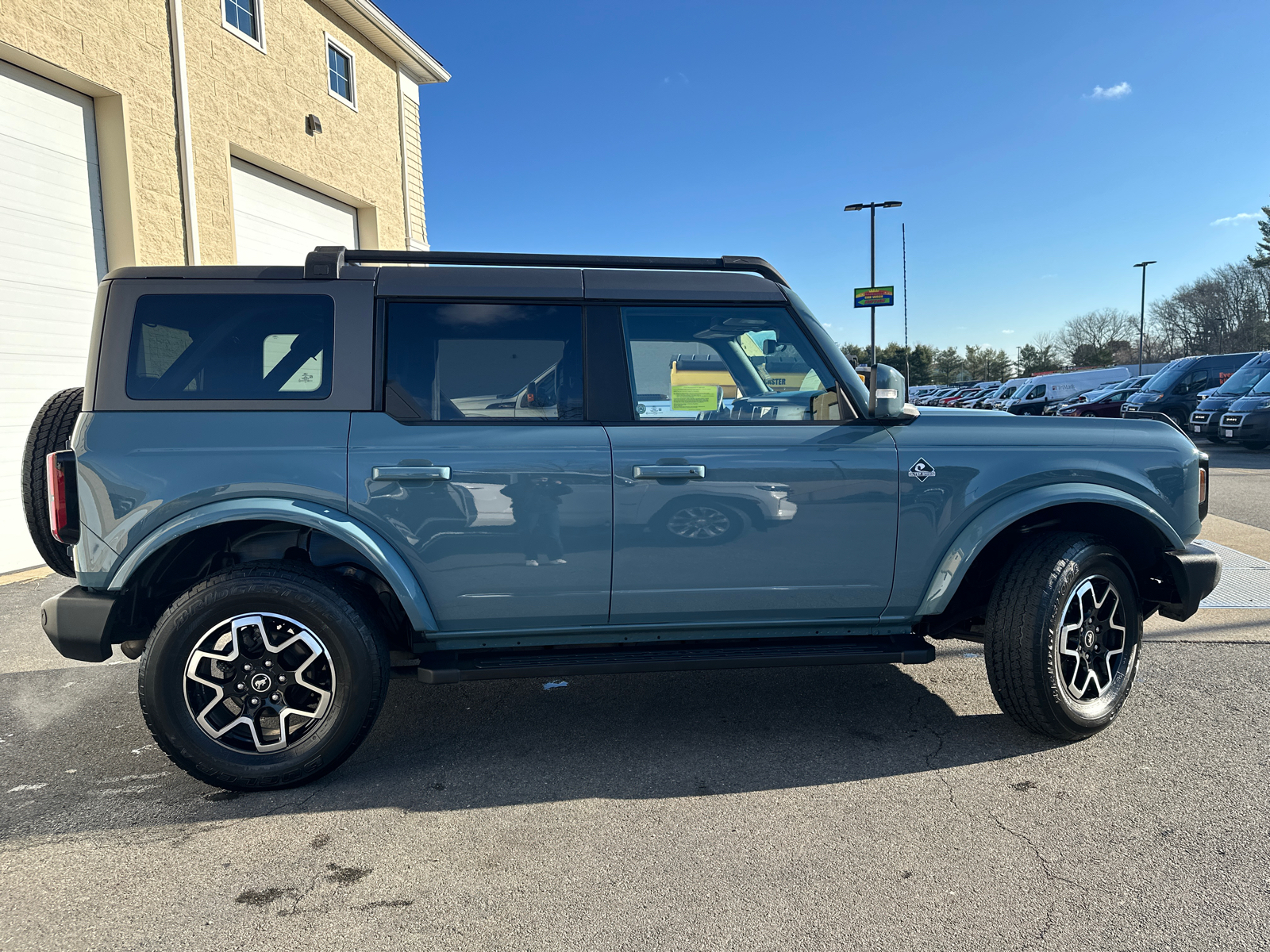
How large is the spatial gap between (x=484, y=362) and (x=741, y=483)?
1.12m

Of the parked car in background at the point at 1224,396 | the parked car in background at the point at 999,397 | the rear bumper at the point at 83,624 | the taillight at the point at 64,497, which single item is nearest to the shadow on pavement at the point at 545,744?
the rear bumper at the point at 83,624

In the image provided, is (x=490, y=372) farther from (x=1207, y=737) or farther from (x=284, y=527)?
(x=1207, y=737)

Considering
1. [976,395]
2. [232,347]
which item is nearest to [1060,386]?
[976,395]

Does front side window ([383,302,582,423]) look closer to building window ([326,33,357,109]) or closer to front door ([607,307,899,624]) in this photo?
front door ([607,307,899,624])

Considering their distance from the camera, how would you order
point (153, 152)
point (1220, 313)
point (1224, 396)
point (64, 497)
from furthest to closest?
point (1220, 313) → point (1224, 396) → point (153, 152) → point (64, 497)

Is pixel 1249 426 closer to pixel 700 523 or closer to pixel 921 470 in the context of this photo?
pixel 921 470

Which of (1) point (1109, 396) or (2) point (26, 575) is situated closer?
(2) point (26, 575)

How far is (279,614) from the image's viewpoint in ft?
9.61

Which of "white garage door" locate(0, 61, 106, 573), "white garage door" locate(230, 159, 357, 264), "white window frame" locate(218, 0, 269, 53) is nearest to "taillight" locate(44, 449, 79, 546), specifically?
"white garage door" locate(0, 61, 106, 573)

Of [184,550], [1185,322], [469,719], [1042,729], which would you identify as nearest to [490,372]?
[184,550]

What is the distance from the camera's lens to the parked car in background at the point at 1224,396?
1680cm

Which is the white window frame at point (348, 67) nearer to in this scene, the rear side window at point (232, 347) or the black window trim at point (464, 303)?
the rear side window at point (232, 347)

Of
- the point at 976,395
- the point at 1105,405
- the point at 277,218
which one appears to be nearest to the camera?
the point at 277,218

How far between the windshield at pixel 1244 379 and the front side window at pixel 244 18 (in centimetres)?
1954
